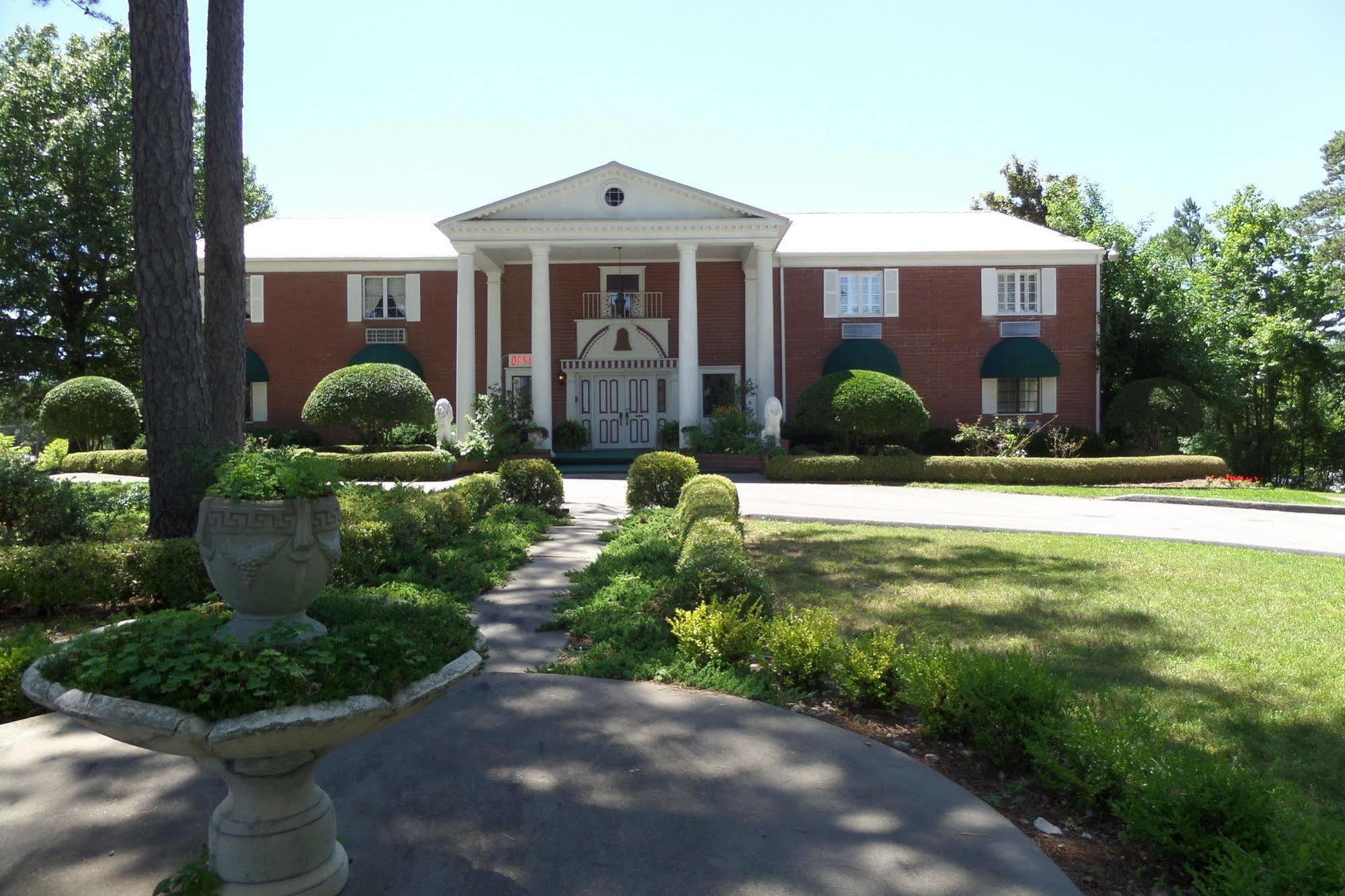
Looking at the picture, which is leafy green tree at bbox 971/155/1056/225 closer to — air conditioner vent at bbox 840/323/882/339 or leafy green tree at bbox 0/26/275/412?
air conditioner vent at bbox 840/323/882/339

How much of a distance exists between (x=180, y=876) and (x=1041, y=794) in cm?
348

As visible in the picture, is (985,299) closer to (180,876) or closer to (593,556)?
(593,556)

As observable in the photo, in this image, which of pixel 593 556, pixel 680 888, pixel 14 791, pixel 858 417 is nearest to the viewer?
pixel 680 888

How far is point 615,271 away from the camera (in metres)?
27.3

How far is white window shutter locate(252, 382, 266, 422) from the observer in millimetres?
26969

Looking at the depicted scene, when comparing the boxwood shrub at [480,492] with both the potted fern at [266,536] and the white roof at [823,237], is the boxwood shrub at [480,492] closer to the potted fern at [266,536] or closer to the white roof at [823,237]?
the potted fern at [266,536]

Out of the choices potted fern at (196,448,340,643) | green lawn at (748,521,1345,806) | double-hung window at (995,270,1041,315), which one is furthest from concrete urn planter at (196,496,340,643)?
double-hung window at (995,270,1041,315)

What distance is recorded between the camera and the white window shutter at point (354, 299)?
26.9 m

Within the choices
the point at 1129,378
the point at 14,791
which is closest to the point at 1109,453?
the point at 1129,378

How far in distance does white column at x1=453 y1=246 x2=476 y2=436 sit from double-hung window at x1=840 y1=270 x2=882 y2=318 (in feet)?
36.8

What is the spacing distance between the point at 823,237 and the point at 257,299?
58.8 ft

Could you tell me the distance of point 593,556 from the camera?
9820mm

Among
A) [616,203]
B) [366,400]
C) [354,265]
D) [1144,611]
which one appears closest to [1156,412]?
[616,203]

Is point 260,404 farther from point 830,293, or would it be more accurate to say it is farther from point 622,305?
point 830,293
